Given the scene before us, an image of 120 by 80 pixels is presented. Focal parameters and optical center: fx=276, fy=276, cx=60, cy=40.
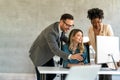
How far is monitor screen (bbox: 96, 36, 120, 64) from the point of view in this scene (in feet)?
10.1

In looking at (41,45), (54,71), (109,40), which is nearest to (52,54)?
(41,45)

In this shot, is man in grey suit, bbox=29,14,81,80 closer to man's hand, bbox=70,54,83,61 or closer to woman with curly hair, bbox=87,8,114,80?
man's hand, bbox=70,54,83,61

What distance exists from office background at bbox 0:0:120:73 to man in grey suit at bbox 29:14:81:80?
2270 mm

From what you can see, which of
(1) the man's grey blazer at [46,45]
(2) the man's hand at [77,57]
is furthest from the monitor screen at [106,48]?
(1) the man's grey blazer at [46,45]

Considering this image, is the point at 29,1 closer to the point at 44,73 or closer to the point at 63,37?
the point at 63,37

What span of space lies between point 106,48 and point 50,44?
2.09ft

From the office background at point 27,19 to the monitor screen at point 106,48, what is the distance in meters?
2.56

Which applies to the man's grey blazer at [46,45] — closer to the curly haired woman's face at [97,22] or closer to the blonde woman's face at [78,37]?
the blonde woman's face at [78,37]

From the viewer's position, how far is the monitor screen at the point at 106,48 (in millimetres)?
3078

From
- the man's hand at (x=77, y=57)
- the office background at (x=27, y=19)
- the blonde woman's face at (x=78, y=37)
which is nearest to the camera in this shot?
the man's hand at (x=77, y=57)

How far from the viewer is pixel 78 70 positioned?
8.32 ft

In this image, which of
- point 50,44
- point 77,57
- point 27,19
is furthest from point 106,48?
point 27,19

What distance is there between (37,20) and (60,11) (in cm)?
51

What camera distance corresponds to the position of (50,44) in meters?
3.15
